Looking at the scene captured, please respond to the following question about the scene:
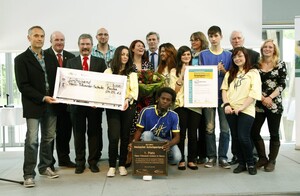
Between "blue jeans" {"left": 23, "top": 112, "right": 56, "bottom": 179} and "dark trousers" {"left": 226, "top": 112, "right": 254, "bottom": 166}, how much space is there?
1.95 m

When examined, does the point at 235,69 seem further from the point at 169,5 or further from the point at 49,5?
the point at 49,5

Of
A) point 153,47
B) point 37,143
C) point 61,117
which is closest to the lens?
→ point 37,143

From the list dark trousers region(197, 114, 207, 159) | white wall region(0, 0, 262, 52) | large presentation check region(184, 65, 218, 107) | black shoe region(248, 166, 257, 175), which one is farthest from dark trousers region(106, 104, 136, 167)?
white wall region(0, 0, 262, 52)

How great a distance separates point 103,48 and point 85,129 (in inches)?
46.8

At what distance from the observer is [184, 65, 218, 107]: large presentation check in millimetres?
3795

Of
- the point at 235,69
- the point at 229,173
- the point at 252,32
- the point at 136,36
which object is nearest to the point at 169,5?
the point at 136,36

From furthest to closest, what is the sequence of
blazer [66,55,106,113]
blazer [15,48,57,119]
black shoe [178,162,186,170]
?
black shoe [178,162,186,170]
blazer [66,55,106,113]
blazer [15,48,57,119]

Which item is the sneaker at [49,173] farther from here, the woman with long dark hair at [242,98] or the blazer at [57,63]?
the woman with long dark hair at [242,98]

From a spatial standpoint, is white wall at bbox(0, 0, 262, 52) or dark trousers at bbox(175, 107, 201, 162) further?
white wall at bbox(0, 0, 262, 52)

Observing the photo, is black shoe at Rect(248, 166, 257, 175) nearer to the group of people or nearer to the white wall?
the group of people

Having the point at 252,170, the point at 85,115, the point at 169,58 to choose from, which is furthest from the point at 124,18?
the point at 252,170

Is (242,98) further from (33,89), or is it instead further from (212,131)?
(33,89)

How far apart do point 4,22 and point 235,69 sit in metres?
A: 3.40

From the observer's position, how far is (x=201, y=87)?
12.5 ft
